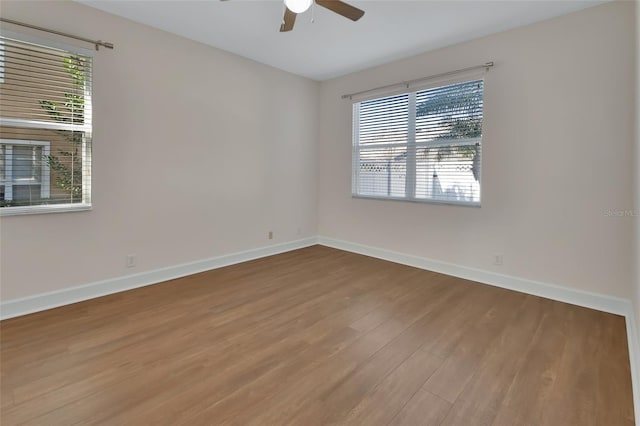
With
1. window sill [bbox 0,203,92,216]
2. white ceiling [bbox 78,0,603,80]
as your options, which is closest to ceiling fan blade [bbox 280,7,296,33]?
white ceiling [bbox 78,0,603,80]

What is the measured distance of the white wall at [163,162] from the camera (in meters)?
2.72

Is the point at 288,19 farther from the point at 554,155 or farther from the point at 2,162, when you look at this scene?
the point at 554,155

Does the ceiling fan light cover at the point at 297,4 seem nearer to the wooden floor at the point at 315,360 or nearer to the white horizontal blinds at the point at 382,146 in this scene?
the wooden floor at the point at 315,360

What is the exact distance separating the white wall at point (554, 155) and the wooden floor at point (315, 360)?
1.61 feet

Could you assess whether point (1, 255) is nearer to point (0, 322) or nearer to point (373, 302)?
point (0, 322)

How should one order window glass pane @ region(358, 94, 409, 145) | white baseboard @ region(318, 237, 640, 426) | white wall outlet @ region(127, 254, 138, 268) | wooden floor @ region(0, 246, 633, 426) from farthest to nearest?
window glass pane @ region(358, 94, 409, 145) → white wall outlet @ region(127, 254, 138, 268) → white baseboard @ region(318, 237, 640, 426) → wooden floor @ region(0, 246, 633, 426)

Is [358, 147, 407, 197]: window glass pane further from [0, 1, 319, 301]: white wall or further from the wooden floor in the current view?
the wooden floor

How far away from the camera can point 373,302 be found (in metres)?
2.92

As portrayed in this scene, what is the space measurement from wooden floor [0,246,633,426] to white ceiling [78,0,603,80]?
2.73 metres

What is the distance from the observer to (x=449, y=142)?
3699 mm

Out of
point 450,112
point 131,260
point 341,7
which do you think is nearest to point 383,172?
point 450,112

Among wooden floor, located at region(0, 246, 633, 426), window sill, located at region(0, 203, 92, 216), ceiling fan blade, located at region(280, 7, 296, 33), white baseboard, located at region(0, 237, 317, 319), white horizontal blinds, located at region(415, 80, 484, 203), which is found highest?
ceiling fan blade, located at region(280, 7, 296, 33)

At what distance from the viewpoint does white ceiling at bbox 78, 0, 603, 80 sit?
109 inches

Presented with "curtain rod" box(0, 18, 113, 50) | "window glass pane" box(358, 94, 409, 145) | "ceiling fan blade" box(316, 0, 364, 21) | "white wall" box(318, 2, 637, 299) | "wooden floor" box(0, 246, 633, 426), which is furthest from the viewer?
"window glass pane" box(358, 94, 409, 145)
